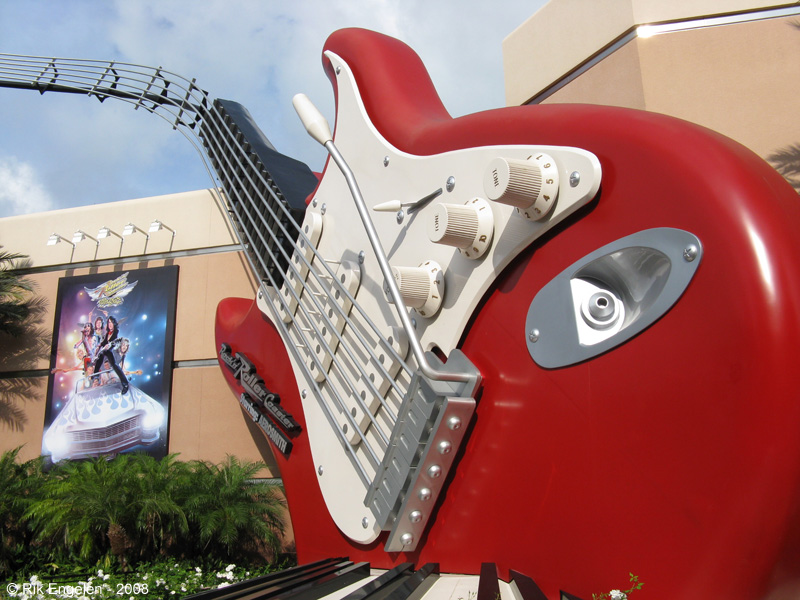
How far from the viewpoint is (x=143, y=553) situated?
520cm

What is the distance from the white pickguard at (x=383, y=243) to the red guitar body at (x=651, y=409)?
0.07m

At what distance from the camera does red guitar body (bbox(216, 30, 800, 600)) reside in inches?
56.6

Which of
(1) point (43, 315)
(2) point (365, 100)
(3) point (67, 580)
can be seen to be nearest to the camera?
(2) point (365, 100)

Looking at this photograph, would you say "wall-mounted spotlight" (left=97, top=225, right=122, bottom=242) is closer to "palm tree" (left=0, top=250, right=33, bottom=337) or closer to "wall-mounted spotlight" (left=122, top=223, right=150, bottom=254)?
Result: "wall-mounted spotlight" (left=122, top=223, right=150, bottom=254)

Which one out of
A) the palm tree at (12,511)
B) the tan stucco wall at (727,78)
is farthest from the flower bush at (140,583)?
the tan stucco wall at (727,78)

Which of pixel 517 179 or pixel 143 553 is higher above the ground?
pixel 517 179

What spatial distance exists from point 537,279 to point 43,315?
7201 millimetres

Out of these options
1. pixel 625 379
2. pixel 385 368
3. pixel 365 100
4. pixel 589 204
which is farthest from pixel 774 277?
pixel 365 100

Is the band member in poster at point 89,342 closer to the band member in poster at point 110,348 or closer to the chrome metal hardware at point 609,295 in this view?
the band member in poster at point 110,348

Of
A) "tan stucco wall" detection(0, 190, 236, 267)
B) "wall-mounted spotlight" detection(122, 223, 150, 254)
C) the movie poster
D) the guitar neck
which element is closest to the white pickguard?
the guitar neck

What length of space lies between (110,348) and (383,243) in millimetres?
5115

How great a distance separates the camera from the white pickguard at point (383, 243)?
218 cm

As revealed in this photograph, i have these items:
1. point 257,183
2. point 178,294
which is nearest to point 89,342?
point 178,294

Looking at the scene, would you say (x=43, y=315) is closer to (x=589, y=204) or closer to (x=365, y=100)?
(x=365, y=100)
